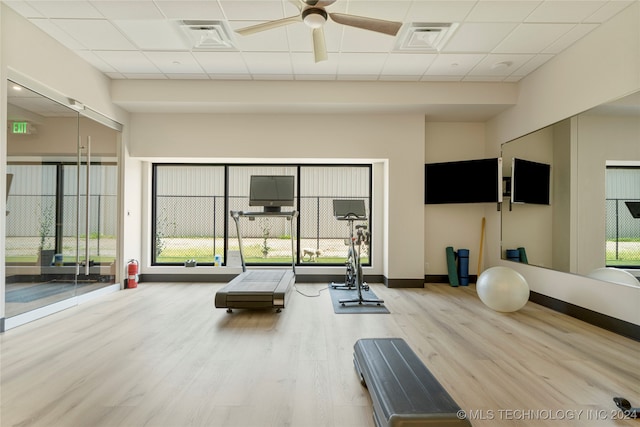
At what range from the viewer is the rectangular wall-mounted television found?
5.53 meters

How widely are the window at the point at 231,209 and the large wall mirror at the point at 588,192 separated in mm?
2967

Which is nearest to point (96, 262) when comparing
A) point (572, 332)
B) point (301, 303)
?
point (301, 303)

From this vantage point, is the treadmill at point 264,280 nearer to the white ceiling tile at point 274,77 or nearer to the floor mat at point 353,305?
the floor mat at point 353,305

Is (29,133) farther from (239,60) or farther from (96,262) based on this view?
(239,60)

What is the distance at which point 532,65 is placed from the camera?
15.8ft

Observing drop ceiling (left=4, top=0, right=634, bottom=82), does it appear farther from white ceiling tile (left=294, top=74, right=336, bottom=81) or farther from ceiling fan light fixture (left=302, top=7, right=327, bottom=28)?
ceiling fan light fixture (left=302, top=7, right=327, bottom=28)

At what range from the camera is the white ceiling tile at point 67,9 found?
3.47m

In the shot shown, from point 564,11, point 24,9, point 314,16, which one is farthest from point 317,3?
point 24,9

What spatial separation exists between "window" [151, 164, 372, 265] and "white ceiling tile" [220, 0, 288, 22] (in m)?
3.22

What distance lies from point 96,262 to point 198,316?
7.21ft

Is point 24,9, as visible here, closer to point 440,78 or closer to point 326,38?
point 326,38

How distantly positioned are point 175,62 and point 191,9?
139 cm

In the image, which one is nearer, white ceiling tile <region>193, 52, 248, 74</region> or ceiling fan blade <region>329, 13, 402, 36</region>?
ceiling fan blade <region>329, 13, 402, 36</region>

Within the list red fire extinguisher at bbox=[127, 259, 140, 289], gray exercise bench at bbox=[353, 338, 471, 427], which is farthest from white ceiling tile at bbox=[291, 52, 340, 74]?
red fire extinguisher at bbox=[127, 259, 140, 289]
